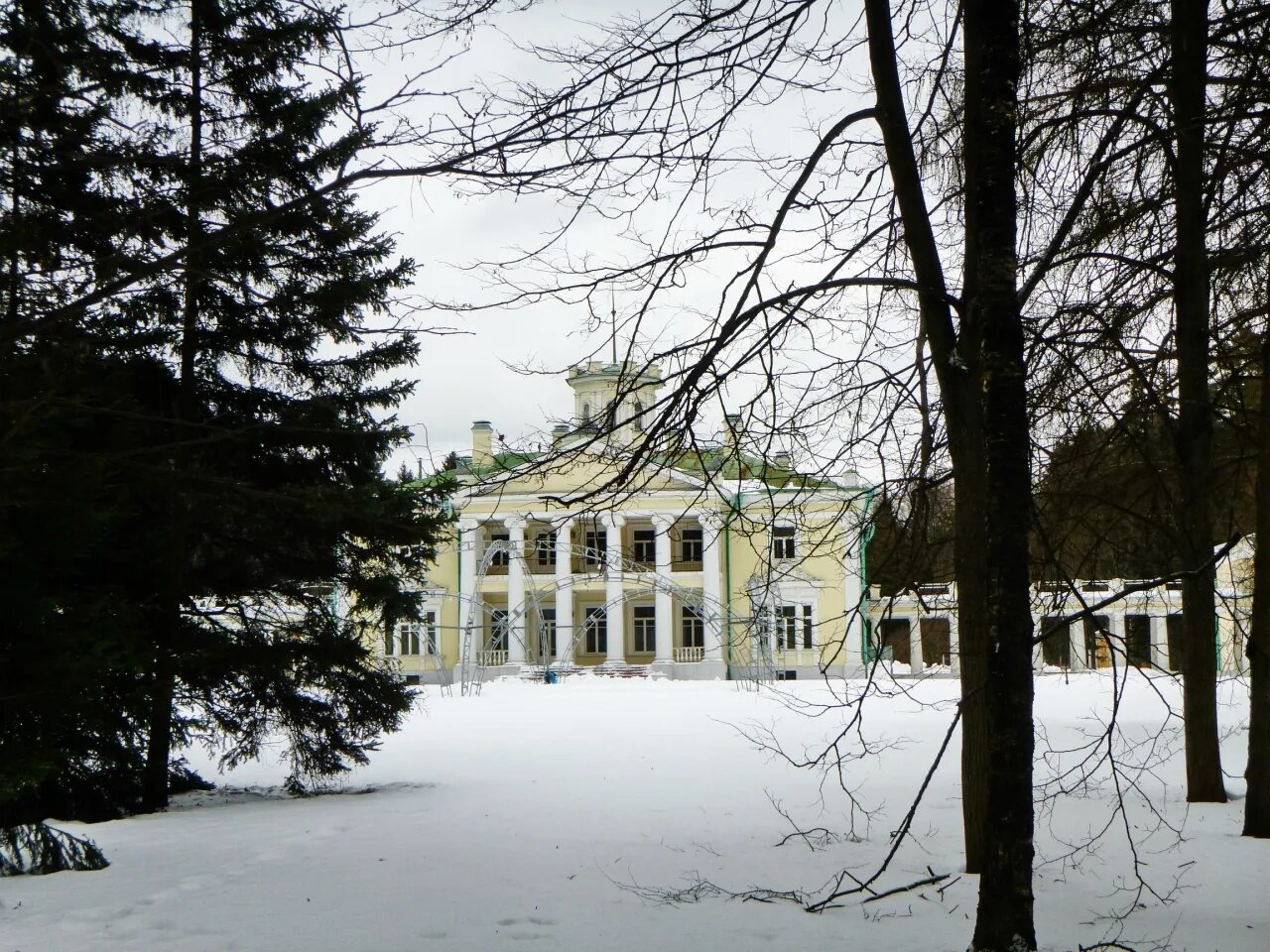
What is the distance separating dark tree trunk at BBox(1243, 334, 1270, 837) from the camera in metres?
7.12

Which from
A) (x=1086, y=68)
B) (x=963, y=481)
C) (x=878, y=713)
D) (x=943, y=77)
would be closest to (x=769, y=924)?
(x=963, y=481)

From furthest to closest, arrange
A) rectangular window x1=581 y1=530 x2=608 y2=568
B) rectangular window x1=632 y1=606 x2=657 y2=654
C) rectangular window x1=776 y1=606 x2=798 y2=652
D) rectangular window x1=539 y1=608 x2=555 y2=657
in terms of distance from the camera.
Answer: rectangular window x1=632 y1=606 x2=657 y2=654
rectangular window x1=539 y1=608 x2=555 y2=657
rectangular window x1=581 y1=530 x2=608 y2=568
rectangular window x1=776 y1=606 x2=798 y2=652

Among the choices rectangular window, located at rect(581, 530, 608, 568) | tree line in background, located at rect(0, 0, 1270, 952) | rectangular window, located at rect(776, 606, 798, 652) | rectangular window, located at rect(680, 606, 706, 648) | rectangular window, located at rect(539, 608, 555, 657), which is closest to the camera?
tree line in background, located at rect(0, 0, 1270, 952)

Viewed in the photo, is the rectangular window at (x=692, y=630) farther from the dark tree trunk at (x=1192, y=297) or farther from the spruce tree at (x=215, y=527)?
the dark tree trunk at (x=1192, y=297)

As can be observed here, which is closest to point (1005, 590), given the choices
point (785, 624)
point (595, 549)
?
point (785, 624)

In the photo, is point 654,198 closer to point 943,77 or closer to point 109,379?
point 943,77

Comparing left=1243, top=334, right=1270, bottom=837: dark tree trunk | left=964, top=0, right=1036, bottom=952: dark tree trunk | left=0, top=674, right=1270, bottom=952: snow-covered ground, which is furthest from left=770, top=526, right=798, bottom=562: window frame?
left=1243, top=334, right=1270, bottom=837: dark tree trunk

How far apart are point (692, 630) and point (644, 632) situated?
8.54 ft

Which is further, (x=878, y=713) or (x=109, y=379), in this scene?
(x=878, y=713)

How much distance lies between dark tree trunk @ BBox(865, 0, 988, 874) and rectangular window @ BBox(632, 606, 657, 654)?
41230 millimetres

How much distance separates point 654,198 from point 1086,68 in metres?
2.97

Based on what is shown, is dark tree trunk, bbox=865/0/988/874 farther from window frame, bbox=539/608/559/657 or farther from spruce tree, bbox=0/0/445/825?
window frame, bbox=539/608/559/657

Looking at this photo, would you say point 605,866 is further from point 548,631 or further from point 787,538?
point 548,631

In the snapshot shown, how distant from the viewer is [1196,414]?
25.3 ft
